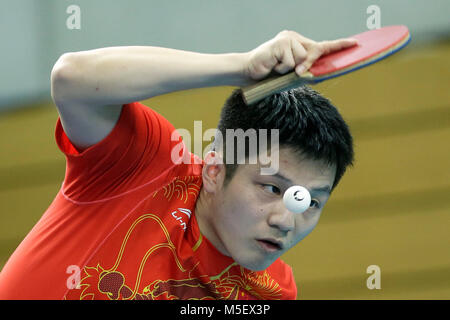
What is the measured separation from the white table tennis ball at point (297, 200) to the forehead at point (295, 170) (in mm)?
52

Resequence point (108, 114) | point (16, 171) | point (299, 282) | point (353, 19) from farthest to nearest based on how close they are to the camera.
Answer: point (16, 171), point (299, 282), point (353, 19), point (108, 114)

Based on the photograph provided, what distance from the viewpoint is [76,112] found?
1449mm

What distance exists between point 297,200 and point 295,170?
0.10 m

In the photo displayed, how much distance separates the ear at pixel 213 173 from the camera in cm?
177

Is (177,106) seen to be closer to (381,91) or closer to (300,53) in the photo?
(381,91)

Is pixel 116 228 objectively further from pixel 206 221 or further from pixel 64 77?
pixel 64 77

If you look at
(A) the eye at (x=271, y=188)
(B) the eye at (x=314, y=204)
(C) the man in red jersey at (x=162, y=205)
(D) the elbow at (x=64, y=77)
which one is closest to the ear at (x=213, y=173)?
(C) the man in red jersey at (x=162, y=205)

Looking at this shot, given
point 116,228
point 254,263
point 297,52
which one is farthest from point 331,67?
point 116,228

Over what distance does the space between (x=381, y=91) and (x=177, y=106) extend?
3.38ft

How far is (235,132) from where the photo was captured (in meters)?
1.77

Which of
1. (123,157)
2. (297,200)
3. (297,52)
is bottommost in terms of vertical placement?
Result: (297,200)

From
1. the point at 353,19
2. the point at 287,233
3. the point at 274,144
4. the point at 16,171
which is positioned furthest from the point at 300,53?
the point at 16,171

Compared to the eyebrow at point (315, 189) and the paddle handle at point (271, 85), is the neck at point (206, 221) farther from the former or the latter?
the paddle handle at point (271, 85)
